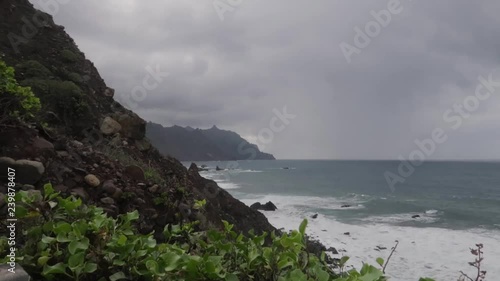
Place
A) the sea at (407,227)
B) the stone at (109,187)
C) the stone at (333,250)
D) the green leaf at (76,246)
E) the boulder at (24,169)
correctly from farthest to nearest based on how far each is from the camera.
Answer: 1. the stone at (333,250)
2. the sea at (407,227)
3. the stone at (109,187)
4. the boulder at (24,169)
5. the green leaf at (76,246)

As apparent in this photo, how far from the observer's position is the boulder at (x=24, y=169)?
4.90m

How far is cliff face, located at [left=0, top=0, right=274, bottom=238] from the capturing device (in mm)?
5762

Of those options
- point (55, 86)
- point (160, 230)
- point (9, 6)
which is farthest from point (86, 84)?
point (160, 230)

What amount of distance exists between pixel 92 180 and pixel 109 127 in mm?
5530

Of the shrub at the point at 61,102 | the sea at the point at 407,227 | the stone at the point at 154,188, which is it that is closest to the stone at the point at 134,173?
the stone at the point at 154,188

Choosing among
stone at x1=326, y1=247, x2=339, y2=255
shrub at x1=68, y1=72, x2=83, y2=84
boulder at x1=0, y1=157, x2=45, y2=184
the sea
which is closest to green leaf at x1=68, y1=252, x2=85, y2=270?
boulder at x1=0, y1=157, x2=45, y2=184

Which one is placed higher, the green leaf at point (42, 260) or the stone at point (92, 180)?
the stone at point (92, 180)

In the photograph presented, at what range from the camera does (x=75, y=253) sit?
1973 millimetres

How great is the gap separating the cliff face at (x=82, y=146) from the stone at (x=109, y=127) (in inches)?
1.2

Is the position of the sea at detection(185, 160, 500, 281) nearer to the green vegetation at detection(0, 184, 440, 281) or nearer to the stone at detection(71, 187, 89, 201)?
the stone at detection(71, 187, 89, 201)

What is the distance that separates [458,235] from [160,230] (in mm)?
33346

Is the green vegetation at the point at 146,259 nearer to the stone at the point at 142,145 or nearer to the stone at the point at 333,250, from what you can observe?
the stone at the point at 142,145

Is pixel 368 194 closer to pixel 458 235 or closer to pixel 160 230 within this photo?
pixel 458 235

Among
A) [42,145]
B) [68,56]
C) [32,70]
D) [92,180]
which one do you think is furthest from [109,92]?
[92,180]
